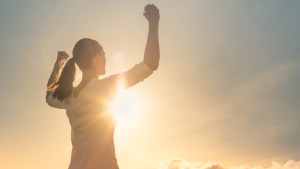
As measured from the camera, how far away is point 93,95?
7.29 meters

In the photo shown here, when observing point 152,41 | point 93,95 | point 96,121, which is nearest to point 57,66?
point 93,95

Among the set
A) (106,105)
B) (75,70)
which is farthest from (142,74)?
(75,70)

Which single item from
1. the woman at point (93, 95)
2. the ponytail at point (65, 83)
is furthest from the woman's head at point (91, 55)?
the ponytail at point (65, 83)

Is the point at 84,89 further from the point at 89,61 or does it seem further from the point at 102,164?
the point at 102,164

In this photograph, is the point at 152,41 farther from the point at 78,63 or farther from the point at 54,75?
the point at 54,75

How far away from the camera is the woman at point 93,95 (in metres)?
6.94

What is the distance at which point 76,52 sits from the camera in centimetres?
770

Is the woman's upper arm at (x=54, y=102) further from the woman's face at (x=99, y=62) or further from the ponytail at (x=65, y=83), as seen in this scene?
the woman's face at (x=99, y=62)

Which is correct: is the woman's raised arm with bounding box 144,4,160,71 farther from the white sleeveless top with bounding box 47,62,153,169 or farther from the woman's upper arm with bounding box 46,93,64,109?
the woman's upper arm with bounding box 46,93,64,109

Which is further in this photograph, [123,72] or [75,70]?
[75,70]

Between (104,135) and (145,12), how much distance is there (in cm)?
192

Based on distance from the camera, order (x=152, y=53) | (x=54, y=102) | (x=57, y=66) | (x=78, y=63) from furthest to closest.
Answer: (x=57, y=66), (x=54, y=102), (x=78, y=63), (x=152, y=53)

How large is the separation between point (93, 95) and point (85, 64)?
634mm

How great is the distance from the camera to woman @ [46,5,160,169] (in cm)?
694
